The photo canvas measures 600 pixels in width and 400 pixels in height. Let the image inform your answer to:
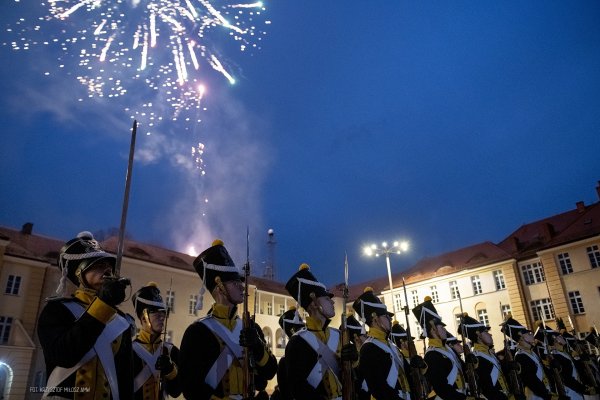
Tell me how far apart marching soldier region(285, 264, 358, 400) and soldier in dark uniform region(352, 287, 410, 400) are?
3.61ft

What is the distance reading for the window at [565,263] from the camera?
33.3 m

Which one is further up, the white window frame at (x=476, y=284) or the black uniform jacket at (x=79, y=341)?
the white window frame at (x=476, y=284)

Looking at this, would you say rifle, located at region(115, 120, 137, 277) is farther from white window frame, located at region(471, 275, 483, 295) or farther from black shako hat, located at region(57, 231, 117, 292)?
white window frame, located at region(471, 275, 483, 295)

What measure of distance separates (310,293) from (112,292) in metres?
3.15

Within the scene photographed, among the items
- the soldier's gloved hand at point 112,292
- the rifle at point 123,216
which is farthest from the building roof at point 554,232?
the soldier's gloved hand at point 112,292

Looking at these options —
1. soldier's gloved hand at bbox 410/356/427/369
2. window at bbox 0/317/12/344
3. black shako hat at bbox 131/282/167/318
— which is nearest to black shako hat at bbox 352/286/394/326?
soldier's gloved hand at bbox 410/356/427/369

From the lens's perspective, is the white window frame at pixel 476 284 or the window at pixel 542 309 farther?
the white window frame at pixel 476 284

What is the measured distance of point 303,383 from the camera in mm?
4801

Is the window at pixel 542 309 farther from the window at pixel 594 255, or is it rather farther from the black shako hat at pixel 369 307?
the black shako hat at pixel 369 307

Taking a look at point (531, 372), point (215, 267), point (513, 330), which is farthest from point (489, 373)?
point (215, 267)

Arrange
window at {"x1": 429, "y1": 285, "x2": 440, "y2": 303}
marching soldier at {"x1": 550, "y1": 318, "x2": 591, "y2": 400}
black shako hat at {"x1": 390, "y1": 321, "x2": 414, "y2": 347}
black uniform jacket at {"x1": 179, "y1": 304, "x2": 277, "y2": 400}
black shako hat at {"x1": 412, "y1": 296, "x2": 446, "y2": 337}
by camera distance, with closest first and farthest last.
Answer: black uniform jacket at {"x1": 179, "y1": 304, "x2": 277, "y2": 400}
black shako hat at {"x1": 412, "y1": 296, "x2": 446, "y2": 337}
marching soldier at {"x1": 550, "y1": 318, "x2": 591, "y2": 400}
black shako hat at {"x1": 390, "y1": 321, "x2": 414, "y2": 347}
window at {"x1": 429, "y1": 285, "x2": 440, "y2": 303}

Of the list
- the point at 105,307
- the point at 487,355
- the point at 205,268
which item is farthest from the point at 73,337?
the point at 487,355

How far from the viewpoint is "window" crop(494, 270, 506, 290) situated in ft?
123

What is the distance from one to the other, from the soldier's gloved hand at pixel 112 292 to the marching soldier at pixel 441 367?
6.38 meters
